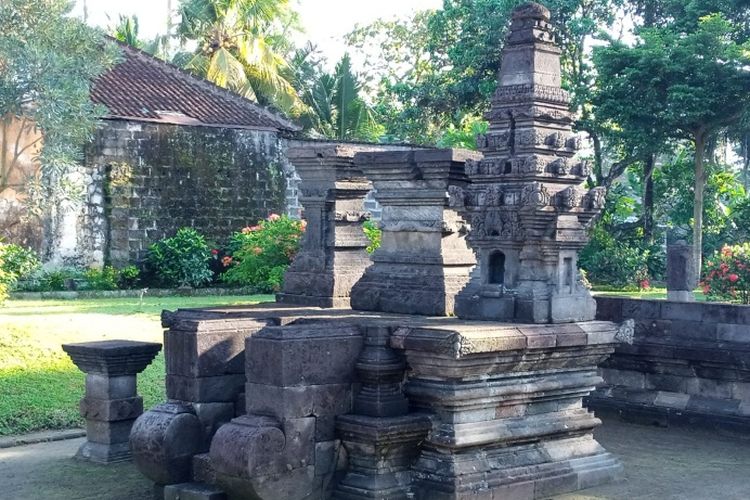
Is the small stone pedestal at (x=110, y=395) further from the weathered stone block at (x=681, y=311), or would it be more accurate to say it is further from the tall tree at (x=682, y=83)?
the tall tree at (x=682, y=83)

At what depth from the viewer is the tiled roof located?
21672mm

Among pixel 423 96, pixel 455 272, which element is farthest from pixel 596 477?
pixel 423 96

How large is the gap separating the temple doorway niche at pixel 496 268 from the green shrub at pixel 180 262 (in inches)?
564

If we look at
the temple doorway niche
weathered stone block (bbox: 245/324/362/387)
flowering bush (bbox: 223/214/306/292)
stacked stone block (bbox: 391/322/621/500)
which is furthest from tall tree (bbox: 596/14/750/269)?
weathered stone block (bbox: 245/324/362/387)

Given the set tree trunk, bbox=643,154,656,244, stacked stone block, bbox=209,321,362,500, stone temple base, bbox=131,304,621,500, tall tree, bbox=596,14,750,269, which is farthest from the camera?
tree trunk, bbox=643,154,656,244

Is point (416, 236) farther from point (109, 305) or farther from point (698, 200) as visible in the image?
point (698, 200)

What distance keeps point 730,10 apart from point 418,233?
1921 cm

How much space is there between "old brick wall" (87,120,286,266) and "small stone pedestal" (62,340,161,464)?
13619 millimetres

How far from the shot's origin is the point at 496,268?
7.26 metres

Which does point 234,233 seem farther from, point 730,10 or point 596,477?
point 596,477

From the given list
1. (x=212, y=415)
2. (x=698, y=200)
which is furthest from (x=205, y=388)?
(x=698, y=200)

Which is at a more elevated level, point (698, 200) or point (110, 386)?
point (698, 200)

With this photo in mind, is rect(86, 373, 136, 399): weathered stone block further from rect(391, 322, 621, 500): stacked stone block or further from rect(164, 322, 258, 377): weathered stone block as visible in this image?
rect(391, 322, 621, 500): stacked stone block

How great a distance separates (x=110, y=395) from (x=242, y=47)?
2366 centimetres
